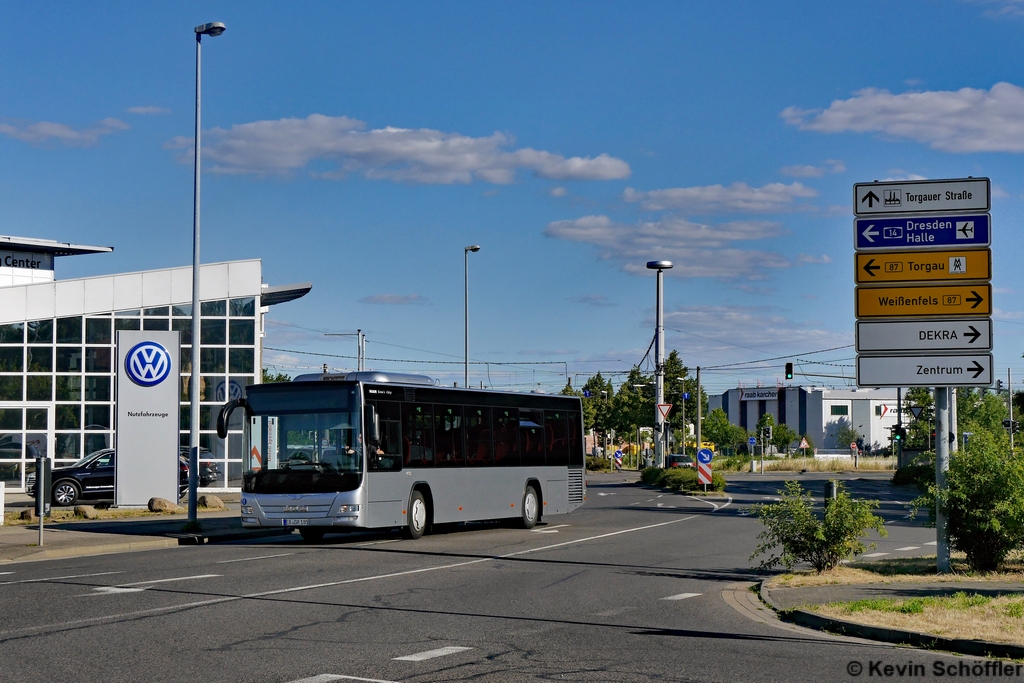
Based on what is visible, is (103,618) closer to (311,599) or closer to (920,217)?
(311,599)

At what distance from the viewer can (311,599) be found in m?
12.7

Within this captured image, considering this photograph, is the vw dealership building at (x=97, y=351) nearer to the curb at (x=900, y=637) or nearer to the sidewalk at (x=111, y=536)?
the sidewalk at (x=111, y=536)

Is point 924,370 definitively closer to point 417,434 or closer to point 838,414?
point 417,434

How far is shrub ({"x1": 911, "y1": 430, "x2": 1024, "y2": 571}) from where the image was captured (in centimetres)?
1470

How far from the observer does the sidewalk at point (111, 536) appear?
61.8 ft

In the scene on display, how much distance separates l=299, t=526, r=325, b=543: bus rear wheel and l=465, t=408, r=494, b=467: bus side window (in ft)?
10.8

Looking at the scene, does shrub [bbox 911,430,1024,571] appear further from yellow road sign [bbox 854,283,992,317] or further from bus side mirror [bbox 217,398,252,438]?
bus side mirror [bbox 217,398,252,438]

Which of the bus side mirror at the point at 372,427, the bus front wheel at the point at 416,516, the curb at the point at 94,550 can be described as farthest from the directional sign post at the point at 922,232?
the curb at the point at 94,550

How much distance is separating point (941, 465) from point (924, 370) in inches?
53.2

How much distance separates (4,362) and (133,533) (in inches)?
825

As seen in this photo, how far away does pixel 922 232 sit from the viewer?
1612 cm

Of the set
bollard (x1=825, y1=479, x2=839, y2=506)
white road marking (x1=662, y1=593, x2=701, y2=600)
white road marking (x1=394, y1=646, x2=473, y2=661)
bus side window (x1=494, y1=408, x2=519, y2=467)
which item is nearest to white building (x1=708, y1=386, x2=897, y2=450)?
bus side window (x1=494, y1=408, x2=519, y2=467)

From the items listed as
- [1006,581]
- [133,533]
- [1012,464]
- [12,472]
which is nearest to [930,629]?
[1006,581]

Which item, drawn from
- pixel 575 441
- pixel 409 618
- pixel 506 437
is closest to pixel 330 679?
pixel 409 618
